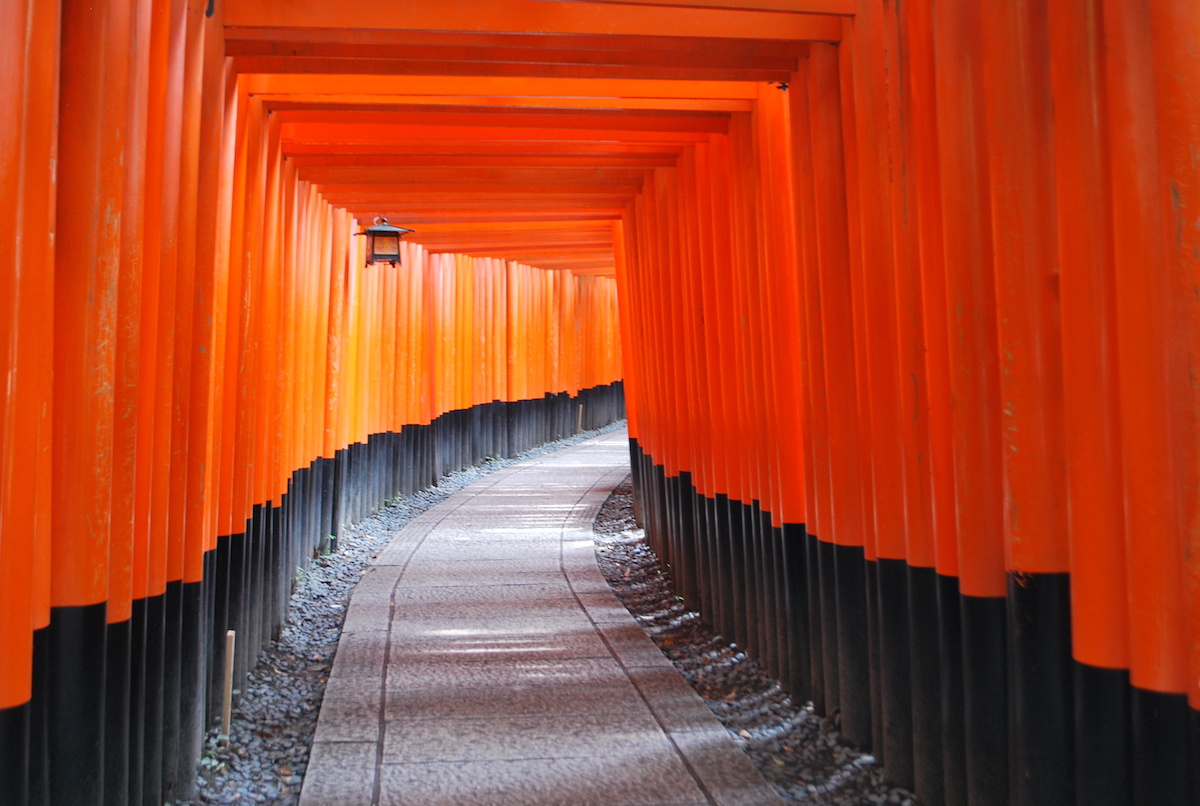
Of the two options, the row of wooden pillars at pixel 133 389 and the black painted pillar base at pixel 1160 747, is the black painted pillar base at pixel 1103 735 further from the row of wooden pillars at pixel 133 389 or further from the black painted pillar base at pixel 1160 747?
the row of wooden pillars at pixel 133 389

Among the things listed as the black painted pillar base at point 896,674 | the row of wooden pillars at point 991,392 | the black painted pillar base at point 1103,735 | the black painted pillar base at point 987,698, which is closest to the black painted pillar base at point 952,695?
the row of wooden pillars at point 991,392

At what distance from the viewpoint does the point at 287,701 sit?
4.80 m

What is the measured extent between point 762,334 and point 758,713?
1969 millimetres

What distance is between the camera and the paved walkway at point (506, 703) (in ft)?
11.7

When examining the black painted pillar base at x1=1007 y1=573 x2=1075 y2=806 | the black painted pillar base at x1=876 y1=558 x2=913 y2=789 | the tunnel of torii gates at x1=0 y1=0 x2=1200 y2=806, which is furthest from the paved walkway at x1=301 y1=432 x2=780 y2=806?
the black painted pillar base at x1=1007 y1=573 x2=1075 y2=806

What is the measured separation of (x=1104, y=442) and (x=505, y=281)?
13395 mm

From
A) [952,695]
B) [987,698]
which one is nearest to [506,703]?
[952,695]

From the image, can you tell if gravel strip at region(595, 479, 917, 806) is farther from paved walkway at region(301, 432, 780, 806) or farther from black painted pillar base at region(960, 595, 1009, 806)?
black painted pillar base at region(960, 595, 1009, 806)

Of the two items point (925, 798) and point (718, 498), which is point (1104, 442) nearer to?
point (925, 798)

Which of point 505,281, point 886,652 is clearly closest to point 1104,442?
point 886,652

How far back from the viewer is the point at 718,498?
6.02m

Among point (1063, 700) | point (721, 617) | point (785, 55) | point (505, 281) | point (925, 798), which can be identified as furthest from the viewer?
point (505, 281)

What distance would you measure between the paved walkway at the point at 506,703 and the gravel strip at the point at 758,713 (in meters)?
0.19

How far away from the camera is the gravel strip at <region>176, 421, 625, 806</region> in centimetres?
374
